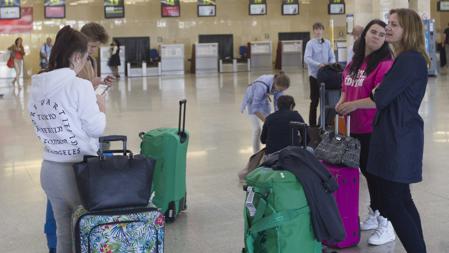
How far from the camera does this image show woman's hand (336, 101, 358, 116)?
185 inches

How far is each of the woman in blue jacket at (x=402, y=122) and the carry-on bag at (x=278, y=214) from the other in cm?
70

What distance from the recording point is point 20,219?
5.82 m

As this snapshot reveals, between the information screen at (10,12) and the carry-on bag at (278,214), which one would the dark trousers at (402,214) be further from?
the information screen at (10,12)

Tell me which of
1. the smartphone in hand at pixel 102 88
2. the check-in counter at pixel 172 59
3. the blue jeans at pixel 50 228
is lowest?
the blue jeans at pixel 50 228

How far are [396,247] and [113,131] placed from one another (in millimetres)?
7052

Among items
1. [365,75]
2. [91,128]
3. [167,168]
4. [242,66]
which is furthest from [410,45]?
[242,66]

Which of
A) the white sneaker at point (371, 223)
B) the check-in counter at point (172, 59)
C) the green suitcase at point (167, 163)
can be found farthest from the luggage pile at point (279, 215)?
the check-in counter at point (172, 59)

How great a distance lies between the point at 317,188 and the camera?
360cm

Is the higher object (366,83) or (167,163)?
(366,83)

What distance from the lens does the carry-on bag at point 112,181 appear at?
3389mm

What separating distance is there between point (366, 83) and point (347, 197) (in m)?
0.86

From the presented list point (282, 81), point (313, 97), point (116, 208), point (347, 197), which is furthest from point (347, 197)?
point (313, 97)

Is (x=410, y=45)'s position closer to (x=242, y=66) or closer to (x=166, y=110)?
(x=166, y=110)

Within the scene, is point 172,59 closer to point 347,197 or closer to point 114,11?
point 114,11
